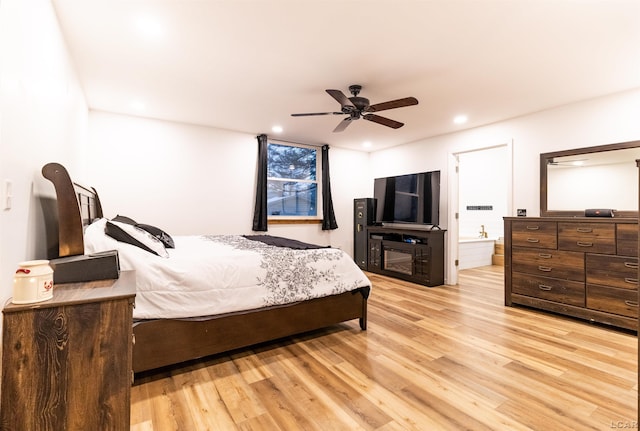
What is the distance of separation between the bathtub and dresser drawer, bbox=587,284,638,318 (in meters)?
2.72

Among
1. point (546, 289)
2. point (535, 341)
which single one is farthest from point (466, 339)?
point (546, 289)

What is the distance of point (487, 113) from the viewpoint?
400 centimetres

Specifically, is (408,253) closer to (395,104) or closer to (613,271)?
(613,271)

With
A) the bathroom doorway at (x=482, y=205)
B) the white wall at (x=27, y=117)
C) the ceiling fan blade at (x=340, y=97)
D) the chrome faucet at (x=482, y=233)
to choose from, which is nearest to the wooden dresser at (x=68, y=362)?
the white wall at (x=27, y=117)

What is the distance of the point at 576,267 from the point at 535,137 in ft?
5.46

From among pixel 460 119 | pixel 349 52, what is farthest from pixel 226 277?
pixel 460 119

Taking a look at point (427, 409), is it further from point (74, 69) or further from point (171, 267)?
point (74, 69)

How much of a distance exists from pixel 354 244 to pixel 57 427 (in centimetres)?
540

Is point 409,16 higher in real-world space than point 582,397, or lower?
higher

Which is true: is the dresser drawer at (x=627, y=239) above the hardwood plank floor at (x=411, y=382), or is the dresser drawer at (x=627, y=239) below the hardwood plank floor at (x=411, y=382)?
above

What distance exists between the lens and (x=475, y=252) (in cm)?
632

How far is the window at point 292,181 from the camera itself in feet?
18.0

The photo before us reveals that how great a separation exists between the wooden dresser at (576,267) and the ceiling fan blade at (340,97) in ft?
7.90

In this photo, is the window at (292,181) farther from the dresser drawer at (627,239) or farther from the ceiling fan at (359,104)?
the dresser drawer at (627,239)
